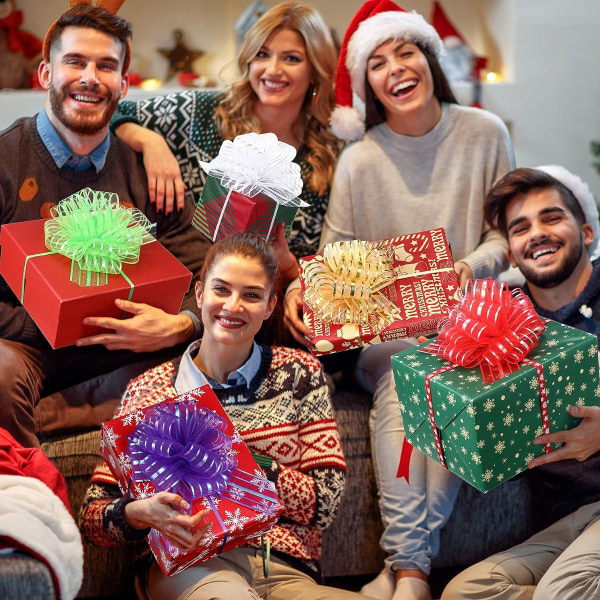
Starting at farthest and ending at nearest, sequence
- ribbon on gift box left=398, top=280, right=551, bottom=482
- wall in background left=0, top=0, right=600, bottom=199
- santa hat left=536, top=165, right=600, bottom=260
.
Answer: wall in background left=0, top=0, right=600, bottom=199 < santa hat left=536, top=165, right=600, bottom=260 < ribbon on gift box left=398, top=280, right=551, bottom=482

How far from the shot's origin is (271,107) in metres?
2.74

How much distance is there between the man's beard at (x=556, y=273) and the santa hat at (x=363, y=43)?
828 mm

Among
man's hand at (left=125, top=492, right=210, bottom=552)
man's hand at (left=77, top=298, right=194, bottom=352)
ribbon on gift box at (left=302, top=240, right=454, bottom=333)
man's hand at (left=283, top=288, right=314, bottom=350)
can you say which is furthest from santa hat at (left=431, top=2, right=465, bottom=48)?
man's hand at (left=125, top=492, right=210, bottom=552)

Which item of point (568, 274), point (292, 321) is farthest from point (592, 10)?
point (292, 321)

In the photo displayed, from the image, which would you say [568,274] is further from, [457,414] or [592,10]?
[592,10]

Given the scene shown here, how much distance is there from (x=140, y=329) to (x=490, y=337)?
86 cm

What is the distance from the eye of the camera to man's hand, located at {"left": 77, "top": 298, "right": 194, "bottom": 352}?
198cm

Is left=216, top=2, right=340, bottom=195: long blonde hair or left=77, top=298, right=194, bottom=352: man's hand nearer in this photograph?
left=77, top=298, right=194, bottom=352: man's hand

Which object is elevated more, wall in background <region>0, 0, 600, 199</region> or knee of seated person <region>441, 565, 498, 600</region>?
wall in background <region>0, 0, 600, 199</region>

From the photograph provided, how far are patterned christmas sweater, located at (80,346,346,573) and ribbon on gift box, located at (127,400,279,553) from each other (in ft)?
0.50

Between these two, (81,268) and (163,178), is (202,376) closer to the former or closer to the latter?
(81,268)

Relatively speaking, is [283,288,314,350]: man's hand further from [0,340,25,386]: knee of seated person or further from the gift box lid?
[0,340,25,386]: knee of seated person

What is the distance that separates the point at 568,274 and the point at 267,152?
0.88m

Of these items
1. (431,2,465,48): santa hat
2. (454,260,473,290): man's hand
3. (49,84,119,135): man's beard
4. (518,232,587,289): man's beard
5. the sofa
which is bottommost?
the sofa
